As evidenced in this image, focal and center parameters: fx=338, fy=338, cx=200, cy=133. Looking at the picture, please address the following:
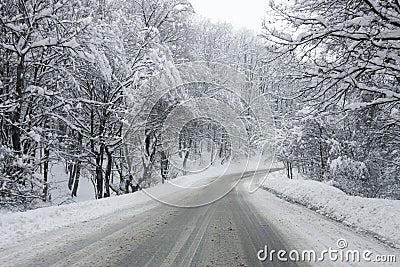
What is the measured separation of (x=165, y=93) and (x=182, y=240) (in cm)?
918

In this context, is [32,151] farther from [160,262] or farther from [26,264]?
[160,262]

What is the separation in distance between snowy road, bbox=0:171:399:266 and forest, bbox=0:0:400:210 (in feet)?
11.4

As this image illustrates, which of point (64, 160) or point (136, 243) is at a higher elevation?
point (64, 160)

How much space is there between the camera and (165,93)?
1417 centimetres

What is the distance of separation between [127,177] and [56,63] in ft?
22.7

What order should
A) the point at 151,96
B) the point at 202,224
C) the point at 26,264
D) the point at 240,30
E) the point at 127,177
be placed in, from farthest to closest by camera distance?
the point at 240,30
the point at 127,177
the point at 151,96
the point at 202,224
the point at 26,264

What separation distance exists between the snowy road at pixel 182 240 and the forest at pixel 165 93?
347 cm

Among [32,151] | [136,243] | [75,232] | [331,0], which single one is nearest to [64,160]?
[32,151]

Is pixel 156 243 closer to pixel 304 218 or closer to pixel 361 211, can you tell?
pixel 304 218

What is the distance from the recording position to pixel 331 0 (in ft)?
25.7

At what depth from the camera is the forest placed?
819 centimetres

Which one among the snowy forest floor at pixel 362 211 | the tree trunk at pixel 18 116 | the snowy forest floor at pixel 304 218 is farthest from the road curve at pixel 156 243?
the tree trunk at pixel 18 116

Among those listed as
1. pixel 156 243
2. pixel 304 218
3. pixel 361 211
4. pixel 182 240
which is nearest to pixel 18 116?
pixel 156 243

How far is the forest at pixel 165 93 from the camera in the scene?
819 centimetres
